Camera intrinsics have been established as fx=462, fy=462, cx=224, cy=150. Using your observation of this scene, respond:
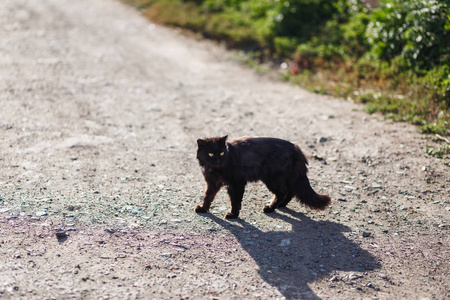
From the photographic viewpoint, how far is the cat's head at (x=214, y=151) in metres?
5.81

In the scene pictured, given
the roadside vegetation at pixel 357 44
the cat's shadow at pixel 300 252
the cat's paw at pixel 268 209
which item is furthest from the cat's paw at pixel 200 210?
the roadside vegetation at pixel 357 44

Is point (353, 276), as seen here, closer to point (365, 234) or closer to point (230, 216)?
point (365, 234)

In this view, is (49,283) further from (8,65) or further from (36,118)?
(8,65)

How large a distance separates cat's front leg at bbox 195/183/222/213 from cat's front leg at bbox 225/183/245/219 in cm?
21

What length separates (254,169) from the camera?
6.04 metres

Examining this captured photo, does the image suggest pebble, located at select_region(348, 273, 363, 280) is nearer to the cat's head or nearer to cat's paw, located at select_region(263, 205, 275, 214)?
cat's paw, located at select_region(263, 205, 275, 214)

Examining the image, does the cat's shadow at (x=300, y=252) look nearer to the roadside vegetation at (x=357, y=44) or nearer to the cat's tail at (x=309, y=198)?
the cat's tail at (x=309, y=198)

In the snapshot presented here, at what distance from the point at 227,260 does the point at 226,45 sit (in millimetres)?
11045

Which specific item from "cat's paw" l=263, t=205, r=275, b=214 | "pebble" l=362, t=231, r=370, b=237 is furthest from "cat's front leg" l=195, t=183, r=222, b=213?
"pebble" l=362, t=231, r=370, b=237

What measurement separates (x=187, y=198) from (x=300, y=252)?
1.94 metres

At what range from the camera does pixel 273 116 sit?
32.9ft

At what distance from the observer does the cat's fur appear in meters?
5.95

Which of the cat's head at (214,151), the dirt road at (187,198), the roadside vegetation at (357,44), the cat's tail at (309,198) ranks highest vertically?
the roadside vegetation at (357,44)

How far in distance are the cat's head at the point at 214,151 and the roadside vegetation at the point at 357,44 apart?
4.66 meters
